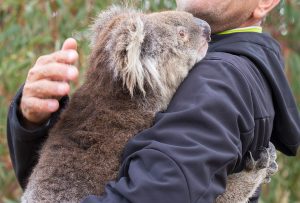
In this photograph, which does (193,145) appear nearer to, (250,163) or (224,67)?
(224,67)

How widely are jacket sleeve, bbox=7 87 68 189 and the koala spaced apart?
0.22 feet

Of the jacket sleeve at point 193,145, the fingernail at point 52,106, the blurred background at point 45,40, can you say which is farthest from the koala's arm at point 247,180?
the blurred background at point 45,40

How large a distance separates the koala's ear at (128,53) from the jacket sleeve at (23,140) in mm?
313

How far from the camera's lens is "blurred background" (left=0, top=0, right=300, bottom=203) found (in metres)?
3.72

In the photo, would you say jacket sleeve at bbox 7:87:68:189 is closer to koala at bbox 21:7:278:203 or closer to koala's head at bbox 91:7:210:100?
koala at bbox 21:7:278:203

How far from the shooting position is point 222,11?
1.82m

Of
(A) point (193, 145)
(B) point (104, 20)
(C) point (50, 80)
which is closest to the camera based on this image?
(A) point (193, 145)

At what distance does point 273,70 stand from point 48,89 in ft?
2.27

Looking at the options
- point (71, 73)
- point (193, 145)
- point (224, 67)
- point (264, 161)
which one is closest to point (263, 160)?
point (264, 161)

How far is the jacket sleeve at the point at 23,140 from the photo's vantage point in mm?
1777

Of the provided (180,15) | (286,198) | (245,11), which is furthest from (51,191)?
(286,198)

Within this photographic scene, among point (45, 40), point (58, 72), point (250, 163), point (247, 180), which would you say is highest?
point (58, 72)

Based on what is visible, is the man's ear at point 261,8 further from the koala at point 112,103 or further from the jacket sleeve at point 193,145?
the jacket sleeve at point 193,145

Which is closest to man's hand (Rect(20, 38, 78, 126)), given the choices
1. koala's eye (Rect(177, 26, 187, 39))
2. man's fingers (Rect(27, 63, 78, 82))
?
man's fingers (Rect(27, 63, 78, 82))
